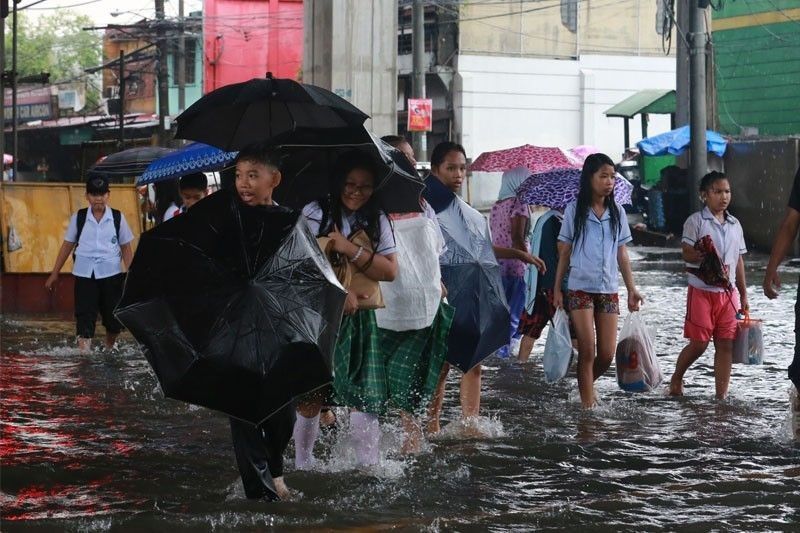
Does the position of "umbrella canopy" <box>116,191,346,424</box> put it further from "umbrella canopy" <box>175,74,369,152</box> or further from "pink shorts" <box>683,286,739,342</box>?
"pink shorts" <box>683,286,739,342</box>

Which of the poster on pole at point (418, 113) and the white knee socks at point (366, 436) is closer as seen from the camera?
the white knee socks at point (366, 436)

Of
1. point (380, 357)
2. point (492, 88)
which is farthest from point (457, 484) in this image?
point (492, 88)

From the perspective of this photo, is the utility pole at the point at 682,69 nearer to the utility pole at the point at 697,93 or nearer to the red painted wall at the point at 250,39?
the utility pole at the point at 697,93

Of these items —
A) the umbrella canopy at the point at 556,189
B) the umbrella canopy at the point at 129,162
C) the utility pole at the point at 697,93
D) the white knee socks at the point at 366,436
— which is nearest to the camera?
the white knee socks at the point at 366,436

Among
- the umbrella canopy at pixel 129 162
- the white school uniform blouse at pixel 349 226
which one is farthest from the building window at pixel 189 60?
the white school uniform blouse at pixel 349 226

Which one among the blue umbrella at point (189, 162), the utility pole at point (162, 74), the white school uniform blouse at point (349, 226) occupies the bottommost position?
the white school uniform blouse at point (349, 226)

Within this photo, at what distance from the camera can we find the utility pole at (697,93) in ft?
79.6

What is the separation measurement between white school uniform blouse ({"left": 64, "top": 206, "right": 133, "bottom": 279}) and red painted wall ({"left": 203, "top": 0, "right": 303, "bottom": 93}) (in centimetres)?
4237

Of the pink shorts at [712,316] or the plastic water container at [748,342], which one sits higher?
the pink shorts at [712,316]

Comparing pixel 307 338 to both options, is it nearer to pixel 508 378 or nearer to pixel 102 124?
pixel 508 378

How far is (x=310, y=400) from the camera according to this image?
675 cm

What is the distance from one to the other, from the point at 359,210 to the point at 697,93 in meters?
19.1

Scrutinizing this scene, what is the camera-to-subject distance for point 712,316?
9.61m

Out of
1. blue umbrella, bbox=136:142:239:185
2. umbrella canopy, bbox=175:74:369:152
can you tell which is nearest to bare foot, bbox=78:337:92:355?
blue umbrella, bbox=136:142:239:185
